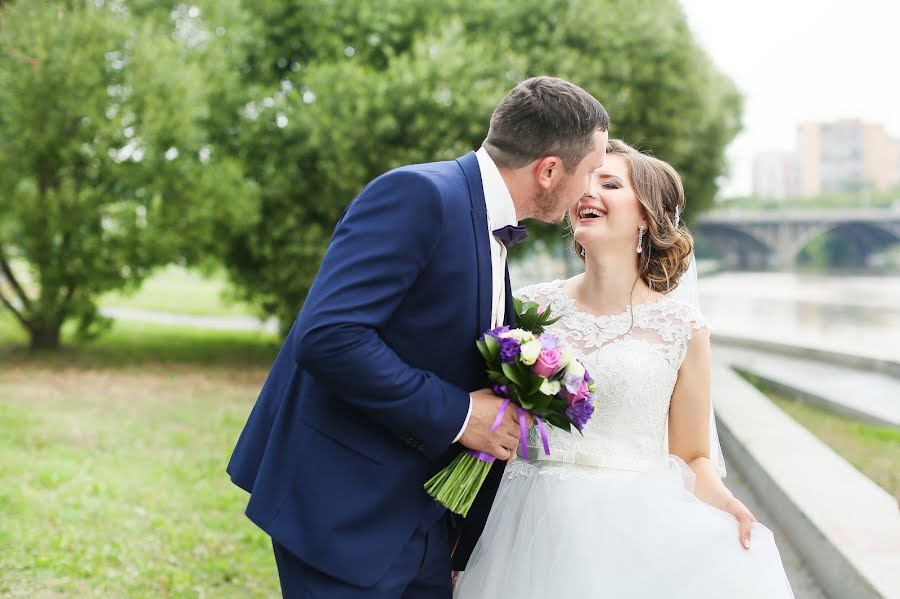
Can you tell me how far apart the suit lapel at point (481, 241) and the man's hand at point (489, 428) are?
198 millimetres

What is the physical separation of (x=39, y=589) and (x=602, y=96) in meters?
12.9

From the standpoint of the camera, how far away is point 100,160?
1421 centimetres

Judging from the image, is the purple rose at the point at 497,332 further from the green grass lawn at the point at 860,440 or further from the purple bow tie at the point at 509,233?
the green grass lawn at the point at 860,440

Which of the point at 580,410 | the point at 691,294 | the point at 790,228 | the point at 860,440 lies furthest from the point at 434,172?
the point at 790,228

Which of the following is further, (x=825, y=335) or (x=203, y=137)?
(x=825, y=335)

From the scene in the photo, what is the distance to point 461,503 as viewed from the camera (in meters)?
2.38

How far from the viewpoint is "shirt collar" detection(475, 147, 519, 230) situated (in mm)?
2404

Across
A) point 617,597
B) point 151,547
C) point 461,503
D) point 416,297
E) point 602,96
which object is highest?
point 602,96

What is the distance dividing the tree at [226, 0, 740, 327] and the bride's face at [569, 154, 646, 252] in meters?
10.5

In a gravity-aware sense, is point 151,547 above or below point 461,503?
below

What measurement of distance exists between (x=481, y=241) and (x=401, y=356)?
39 cm

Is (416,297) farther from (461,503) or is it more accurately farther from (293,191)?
(293,191)

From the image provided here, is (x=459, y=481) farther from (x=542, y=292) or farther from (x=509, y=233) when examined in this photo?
(x=542, y=292)

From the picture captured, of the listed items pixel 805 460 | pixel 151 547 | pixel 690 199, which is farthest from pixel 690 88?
pixel 151 547
